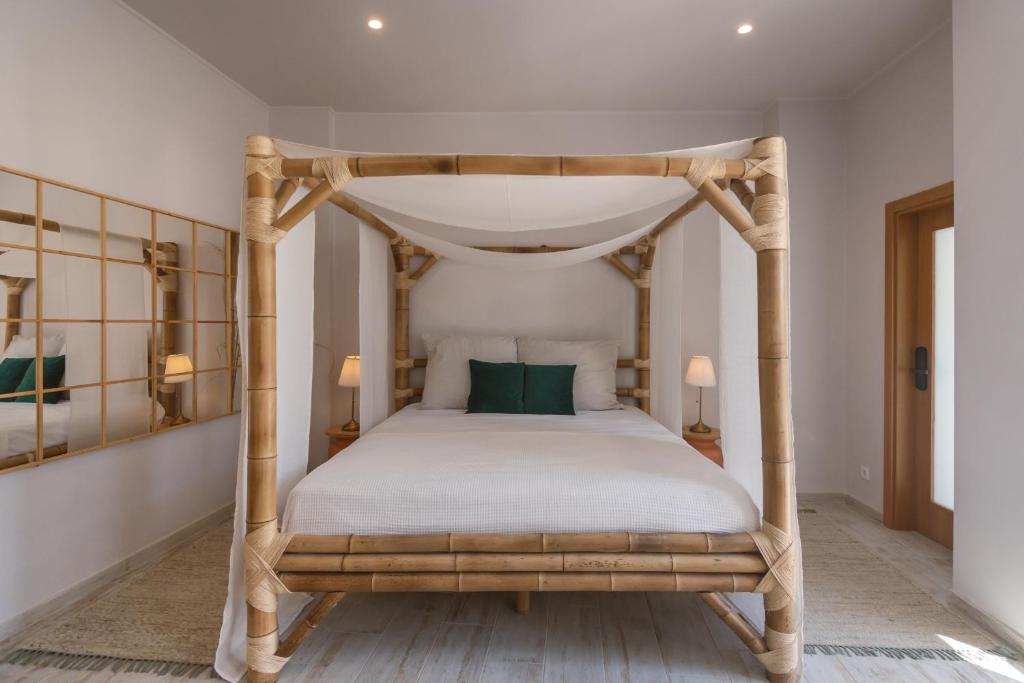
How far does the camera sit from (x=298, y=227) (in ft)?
6.76

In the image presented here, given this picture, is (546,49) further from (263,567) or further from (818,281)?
(263,567)

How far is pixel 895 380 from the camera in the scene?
3016 millimetres

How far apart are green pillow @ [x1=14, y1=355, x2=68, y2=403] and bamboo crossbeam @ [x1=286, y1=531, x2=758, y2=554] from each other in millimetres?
1332

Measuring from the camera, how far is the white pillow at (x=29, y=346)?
1956 mm

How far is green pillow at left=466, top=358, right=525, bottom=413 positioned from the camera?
310 centimetres

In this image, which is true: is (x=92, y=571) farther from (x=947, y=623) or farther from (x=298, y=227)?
(x=947, y=623)

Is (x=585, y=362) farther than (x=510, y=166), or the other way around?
(x=585, y=362)

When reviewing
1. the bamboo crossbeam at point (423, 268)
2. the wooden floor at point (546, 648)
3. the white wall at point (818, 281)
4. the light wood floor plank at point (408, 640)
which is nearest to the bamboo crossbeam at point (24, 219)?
the wooden floor at point (546, 648)

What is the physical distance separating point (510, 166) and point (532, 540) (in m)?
1.29

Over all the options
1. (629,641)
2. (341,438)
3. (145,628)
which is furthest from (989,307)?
(145,628)

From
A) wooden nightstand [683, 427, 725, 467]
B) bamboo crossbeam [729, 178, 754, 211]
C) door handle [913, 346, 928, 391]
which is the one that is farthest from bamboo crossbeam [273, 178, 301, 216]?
door handle [913, 346, 928, 391]

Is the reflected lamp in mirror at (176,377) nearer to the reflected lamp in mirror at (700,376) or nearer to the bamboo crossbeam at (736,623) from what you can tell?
the bamboo crossbeam at (736,623)

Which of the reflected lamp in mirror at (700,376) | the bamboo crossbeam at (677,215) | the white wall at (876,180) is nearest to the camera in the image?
the bamboo crossbeam at (677,215)

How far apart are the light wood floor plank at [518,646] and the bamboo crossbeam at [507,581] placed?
329mm
